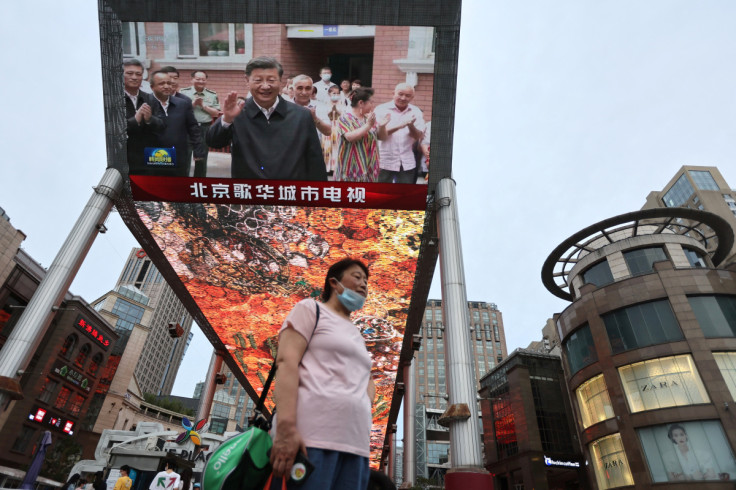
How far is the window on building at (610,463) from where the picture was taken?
1922 cm

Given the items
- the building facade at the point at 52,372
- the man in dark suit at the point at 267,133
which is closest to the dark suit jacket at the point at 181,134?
the man in dark suit at the point at 267,133

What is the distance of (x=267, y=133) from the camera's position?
30.4 ft

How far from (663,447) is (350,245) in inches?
673

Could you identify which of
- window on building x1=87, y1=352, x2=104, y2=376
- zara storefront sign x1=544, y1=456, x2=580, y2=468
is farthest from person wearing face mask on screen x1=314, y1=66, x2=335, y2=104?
window on building x1=87, y1=352, x2=104, y2=376

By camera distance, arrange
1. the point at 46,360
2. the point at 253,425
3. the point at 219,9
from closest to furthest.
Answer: the point at 253,425, the point at 219,9, the point at 46,360

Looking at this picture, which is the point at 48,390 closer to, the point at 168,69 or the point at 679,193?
the point at 168,69

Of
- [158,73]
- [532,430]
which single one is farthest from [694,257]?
[158,73]

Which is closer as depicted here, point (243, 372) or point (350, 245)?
point (350, 245)

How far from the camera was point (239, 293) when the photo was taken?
14.2 m

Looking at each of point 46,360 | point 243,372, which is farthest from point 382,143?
point 46,360

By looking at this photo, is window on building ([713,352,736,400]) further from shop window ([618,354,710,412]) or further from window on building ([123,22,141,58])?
window on building ([123,22,141,58])

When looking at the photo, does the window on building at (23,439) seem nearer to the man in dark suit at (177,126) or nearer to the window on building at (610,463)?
the man in dark suit at (177,126)

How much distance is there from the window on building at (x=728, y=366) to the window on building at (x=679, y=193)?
141 feet

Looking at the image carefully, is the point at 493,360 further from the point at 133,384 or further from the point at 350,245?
the point at 350,245
